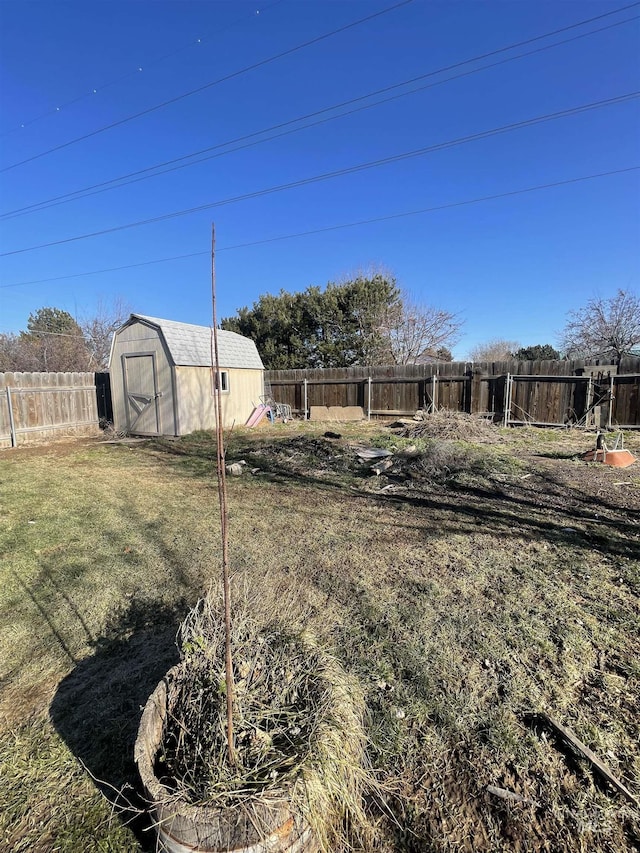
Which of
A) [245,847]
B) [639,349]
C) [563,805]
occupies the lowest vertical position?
[563,805]

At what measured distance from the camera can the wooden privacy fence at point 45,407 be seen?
10.0m

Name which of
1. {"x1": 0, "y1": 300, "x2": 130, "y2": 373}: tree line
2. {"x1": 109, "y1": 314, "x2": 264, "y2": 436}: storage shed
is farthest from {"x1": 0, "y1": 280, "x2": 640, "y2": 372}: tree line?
{"x1": 109, "y1": 314, "x2": 264, "y2": 436}: storage shed

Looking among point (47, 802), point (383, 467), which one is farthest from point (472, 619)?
point (383, 467)

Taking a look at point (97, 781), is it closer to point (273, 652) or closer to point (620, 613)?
point (273, 652)

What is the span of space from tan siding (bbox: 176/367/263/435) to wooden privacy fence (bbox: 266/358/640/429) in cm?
190

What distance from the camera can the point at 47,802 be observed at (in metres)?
1.47

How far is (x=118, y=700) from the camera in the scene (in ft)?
6.40

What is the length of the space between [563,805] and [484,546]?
2307 millimetres

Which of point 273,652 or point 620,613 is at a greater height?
point 273,652

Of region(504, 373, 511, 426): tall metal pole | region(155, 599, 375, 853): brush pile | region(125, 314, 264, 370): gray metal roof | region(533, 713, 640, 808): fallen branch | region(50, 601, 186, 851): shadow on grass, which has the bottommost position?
region(50, 601, 186, 851): shadow on grass

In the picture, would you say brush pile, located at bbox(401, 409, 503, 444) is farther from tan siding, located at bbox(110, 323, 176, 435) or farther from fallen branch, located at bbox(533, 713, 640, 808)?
fallen branch, located at bbox(533, 713, 640, 808)

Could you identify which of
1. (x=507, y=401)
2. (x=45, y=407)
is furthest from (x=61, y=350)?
(x=507, y=401)

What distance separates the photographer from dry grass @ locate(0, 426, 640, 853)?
4.79ft

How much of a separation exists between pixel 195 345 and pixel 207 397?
1.54 metres
